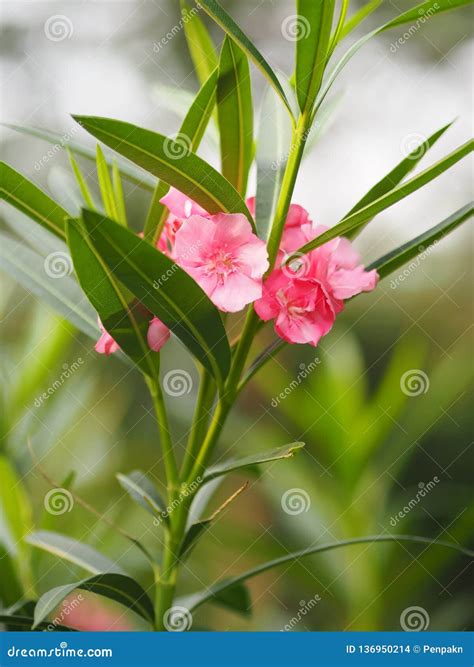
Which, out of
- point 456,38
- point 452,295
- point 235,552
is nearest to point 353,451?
point 235,552

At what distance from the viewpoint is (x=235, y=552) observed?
1.73 m

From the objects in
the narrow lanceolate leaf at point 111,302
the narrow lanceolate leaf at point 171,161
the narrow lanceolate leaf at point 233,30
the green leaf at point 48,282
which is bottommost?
the green leaf at point 48,282

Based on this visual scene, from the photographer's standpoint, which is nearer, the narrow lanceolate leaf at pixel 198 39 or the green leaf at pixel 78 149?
the green leaf at pixel 78 149

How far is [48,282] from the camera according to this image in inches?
41.6

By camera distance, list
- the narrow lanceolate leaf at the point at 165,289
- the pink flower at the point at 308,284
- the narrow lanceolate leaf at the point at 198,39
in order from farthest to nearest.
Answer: the narrow lanceolate leaf at the point at 198,39, the pink flower at the point at 308,284, the narrow lanceolate leaf at the point at 165,289

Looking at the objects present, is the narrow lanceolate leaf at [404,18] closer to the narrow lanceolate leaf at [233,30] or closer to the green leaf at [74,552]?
the narrow lanceolate leaf at [233,30]

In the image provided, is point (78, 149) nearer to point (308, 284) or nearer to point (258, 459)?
point (308, 284)

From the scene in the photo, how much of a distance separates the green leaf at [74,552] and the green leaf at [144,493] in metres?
0.10

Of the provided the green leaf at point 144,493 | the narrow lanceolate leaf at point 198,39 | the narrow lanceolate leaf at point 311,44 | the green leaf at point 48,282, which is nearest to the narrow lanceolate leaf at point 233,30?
the narrow lanceolate leaf at point 311,44

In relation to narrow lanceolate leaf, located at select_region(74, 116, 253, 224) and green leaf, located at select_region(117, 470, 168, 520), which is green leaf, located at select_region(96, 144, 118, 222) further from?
green leaf, located at select_region(117, 470, 168, 520)

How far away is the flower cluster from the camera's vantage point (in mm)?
812

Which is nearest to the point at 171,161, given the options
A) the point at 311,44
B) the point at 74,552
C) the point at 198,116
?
the point at 198,116

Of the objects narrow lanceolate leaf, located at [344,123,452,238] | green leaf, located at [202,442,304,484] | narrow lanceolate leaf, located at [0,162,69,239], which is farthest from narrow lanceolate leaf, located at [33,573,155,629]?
narrow lanceolate leaf, located at [344,123,452,238]

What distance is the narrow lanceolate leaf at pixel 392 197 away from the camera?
2.66 feet
